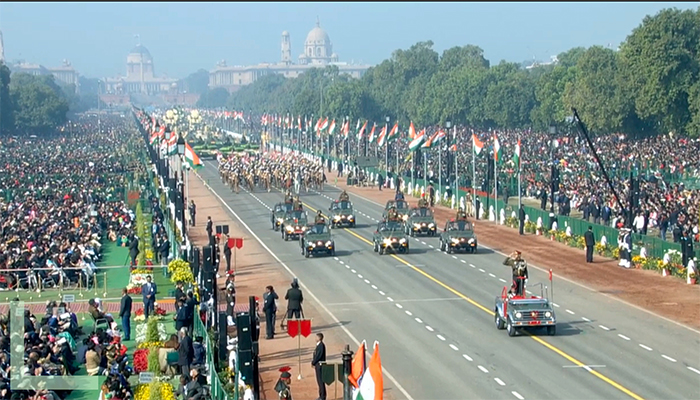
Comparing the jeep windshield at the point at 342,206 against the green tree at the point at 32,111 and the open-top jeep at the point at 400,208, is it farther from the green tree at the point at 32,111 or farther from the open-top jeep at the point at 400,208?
the green tree at the point at 32,111

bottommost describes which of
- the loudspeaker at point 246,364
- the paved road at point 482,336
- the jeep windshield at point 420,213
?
the paved road at point 482,336

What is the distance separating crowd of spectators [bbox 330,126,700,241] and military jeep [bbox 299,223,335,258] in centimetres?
1316

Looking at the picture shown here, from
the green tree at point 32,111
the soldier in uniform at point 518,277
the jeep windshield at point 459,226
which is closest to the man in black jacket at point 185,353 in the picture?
the soldier in uniform at point 518,277

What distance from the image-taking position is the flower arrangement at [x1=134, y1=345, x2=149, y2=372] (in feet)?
99.8

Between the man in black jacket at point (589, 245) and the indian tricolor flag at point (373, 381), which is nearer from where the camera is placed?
the indian tricolor flag at point (373, 381)

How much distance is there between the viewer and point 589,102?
11050cm

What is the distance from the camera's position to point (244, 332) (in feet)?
83.1

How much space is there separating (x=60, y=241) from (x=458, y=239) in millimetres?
16616

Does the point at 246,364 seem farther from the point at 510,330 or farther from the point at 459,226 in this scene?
the point at 459,226

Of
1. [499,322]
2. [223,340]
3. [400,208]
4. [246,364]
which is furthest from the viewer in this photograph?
[400,208]

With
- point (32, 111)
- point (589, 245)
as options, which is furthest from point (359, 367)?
point (32, 111)

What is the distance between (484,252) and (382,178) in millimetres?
39618

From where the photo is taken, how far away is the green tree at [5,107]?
179 m

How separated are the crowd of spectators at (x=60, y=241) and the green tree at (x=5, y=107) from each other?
5149cm
